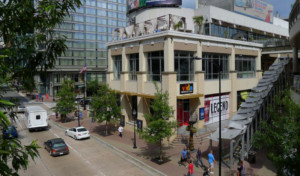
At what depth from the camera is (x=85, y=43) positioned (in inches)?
2714

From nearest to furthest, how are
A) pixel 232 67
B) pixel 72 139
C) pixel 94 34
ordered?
pixel 72 139 < pixel 232 67 < pixel 94 34

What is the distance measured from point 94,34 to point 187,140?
183 feet

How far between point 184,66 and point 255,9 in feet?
87.0

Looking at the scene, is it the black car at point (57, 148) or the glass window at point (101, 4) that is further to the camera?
the glass window at point (101, 4)

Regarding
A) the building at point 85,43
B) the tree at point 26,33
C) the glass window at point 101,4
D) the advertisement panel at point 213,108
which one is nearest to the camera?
the tree at point 26,33

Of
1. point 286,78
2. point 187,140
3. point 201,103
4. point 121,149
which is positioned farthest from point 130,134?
point 286,78

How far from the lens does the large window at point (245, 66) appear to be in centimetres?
3384

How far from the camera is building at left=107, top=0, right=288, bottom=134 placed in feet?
82.3

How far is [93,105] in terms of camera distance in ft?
88.0

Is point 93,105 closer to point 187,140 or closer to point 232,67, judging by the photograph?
point 187,140

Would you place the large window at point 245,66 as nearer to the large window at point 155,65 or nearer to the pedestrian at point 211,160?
the large window at point 155,65

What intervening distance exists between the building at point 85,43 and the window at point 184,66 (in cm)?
4436

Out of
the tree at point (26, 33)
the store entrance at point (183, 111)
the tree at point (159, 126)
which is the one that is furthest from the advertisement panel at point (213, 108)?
the tree at point (26, 33)

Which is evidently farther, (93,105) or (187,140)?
(93,105)
